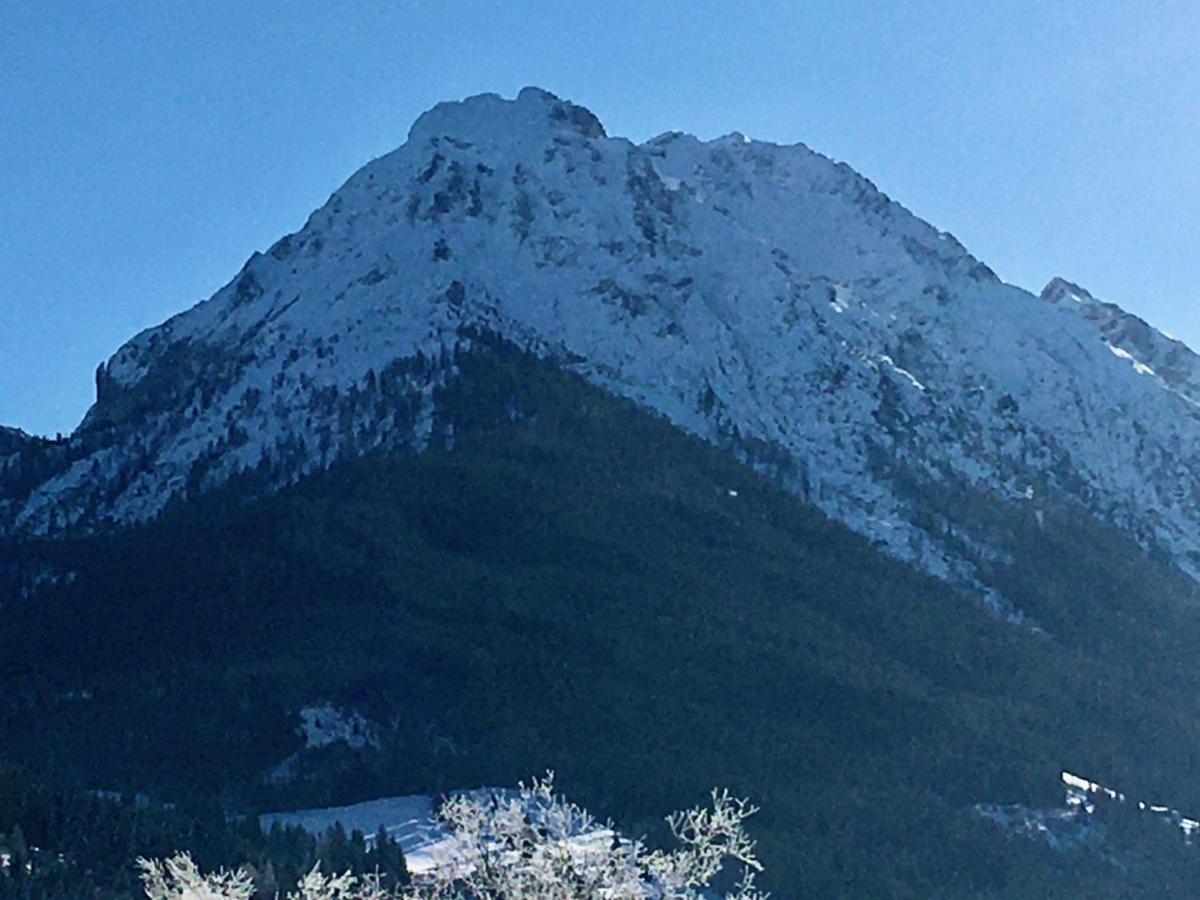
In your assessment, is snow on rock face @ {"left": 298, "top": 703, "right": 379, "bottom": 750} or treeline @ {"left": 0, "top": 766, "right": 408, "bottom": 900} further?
snow on rock face @ {"left": 298, "top": 703, "right": 379, "bottom": 750}

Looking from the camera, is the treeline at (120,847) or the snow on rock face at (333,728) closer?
the treeline at (120,847)

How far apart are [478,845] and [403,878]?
52309 mm

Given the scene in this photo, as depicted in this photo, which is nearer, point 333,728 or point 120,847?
point 120,847

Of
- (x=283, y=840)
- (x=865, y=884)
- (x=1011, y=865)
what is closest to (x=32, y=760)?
(x=283, y=840)

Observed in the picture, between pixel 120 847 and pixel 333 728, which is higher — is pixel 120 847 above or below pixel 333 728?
below

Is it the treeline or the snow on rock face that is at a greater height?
the snow on rock face

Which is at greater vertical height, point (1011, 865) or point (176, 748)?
point (176, 748)

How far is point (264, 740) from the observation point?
193375 mm

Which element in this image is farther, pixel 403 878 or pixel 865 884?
pixel 865 884

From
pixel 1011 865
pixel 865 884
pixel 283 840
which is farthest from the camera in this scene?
pixel 1011 865

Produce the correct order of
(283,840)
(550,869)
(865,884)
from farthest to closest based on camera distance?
1. (865,884)
2. (283,840)
3. (550,869)

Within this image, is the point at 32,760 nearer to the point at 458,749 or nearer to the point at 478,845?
the point at 458,749

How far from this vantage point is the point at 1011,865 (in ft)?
624

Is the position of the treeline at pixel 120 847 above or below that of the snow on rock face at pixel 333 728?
below
